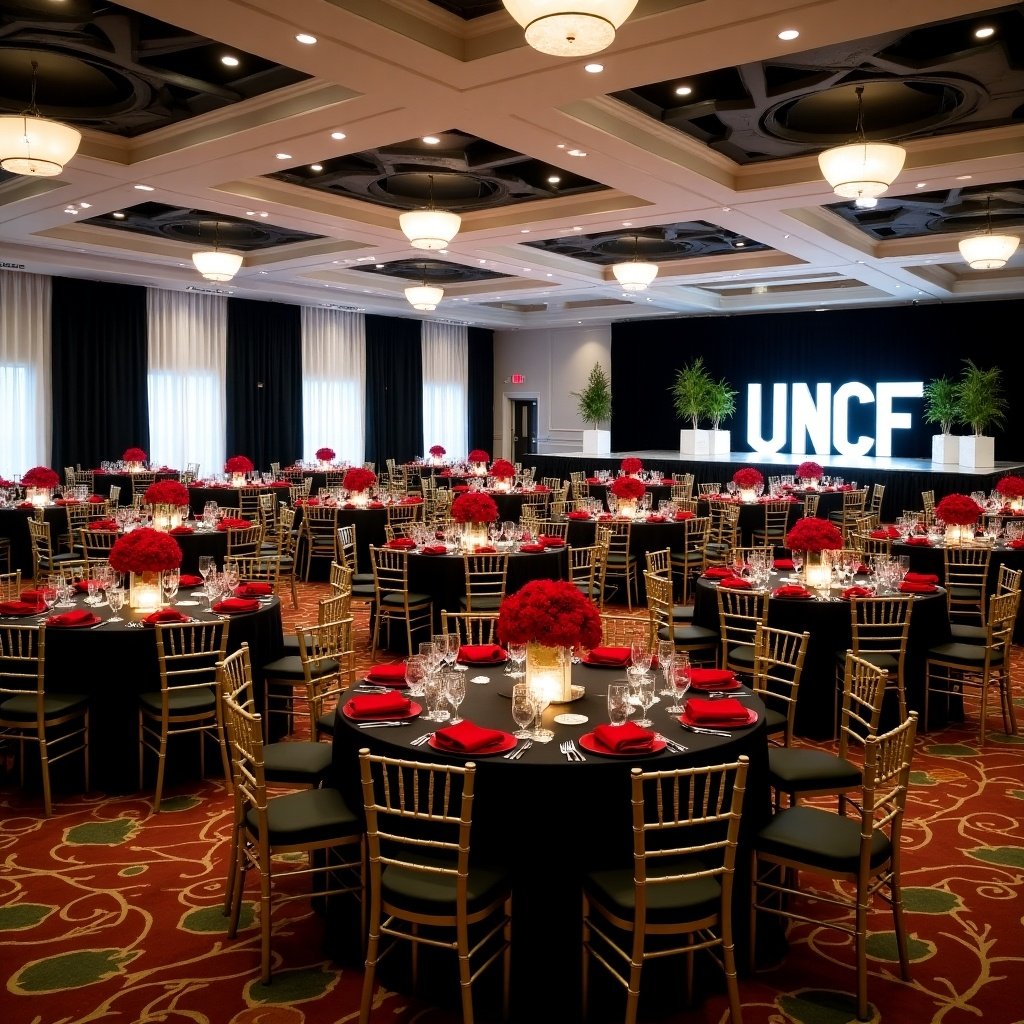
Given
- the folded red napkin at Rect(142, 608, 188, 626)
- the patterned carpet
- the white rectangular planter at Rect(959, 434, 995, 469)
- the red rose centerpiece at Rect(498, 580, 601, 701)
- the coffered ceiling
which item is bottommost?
the patterned carpet

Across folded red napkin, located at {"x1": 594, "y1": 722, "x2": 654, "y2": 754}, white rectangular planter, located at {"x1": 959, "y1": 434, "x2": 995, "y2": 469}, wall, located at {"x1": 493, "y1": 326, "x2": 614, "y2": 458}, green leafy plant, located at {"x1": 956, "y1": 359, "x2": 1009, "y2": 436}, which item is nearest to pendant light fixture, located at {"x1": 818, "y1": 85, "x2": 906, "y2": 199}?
folded red napkin, located at {"x1": 594, "y1": 722, "x2": 654, "y2": 754}

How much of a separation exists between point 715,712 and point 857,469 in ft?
45.3

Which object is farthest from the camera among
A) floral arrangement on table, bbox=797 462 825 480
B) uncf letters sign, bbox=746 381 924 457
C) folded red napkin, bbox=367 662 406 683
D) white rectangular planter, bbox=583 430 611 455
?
white rectangular planter, bbox=583 430 611 455

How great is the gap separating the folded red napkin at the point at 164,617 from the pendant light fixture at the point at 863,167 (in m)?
5.65

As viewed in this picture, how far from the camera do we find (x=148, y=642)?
543 centimetres

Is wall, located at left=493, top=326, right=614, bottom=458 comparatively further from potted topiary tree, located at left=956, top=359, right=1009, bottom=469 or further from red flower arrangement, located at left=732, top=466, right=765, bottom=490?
red flower arrangement, located at left=732, top=466, right=765, bottom=490

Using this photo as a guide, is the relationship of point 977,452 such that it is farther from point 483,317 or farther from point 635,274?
point 483,317

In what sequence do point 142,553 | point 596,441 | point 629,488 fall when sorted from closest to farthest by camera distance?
point 142,553, point 629,488, point 596,441

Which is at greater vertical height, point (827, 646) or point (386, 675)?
point (386, 675)

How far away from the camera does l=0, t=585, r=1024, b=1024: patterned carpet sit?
11.0 ft

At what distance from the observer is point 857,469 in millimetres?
16516

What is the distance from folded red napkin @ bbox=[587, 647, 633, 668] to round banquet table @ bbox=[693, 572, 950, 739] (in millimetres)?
2142

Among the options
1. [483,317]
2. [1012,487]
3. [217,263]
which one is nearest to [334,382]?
[483,317]

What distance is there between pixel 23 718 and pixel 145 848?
102cm
